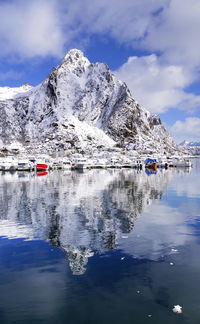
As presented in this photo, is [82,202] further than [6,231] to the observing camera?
Yes

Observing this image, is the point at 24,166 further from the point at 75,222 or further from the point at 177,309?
the point at 177,309

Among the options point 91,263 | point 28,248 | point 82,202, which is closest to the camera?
point 91,263

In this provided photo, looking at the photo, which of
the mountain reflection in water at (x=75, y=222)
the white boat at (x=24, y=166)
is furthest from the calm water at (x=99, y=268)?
the white boat at (x=24, y=166)

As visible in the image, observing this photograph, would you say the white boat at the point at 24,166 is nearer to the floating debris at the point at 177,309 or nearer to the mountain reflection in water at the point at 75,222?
the mountain reflection in water at the point at 75,222

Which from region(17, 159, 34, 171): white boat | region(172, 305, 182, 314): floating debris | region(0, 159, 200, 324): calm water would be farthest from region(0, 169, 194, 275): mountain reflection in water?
region(17, 159, 34, 171): white boat

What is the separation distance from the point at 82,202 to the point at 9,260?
16615 mm

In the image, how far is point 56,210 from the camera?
83.5 feet

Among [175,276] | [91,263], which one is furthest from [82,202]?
[175,276]

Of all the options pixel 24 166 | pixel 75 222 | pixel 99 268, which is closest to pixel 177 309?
pixel 99 268

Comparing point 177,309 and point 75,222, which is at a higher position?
point 75,222

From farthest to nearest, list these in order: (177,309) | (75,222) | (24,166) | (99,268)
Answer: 1. (24,166)
2. (75,222)
3. (99,268)
4. (177,309)

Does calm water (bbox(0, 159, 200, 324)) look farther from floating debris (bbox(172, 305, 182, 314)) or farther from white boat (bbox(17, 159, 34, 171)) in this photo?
white boat (bbox(17, 159, 34, 171))

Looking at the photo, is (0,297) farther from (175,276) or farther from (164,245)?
(164,245)

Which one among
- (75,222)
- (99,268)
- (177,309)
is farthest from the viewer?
(75,222)
